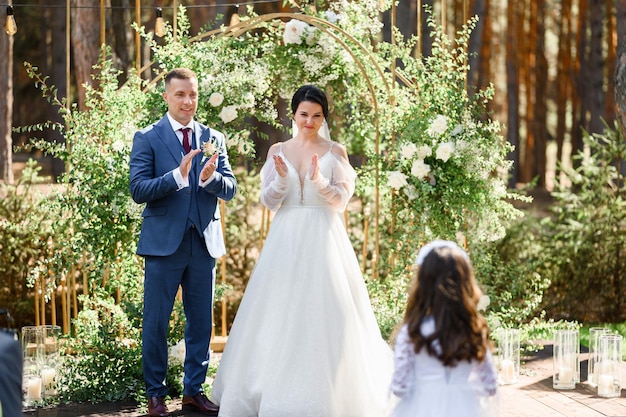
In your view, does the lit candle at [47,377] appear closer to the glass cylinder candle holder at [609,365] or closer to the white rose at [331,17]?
the white rose at [331,17]

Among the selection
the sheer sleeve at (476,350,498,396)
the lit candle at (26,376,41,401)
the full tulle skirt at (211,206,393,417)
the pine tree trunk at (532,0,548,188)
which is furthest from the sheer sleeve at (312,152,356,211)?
the pine tree trunk at (532,0,548,188)

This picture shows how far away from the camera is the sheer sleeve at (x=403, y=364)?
3861mm

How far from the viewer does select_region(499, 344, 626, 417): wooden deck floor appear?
225 inches

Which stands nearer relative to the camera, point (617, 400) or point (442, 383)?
point (442, 383)

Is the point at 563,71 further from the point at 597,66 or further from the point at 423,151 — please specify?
the point at 423,151

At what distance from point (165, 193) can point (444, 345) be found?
2.10 m

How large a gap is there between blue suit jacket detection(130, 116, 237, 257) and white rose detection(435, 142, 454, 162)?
1.66m

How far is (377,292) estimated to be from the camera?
6.98 meters

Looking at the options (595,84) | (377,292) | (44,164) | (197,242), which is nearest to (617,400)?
(377,292)

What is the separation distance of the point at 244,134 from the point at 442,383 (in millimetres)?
3271

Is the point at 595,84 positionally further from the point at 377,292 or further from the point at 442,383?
the point at 442,383

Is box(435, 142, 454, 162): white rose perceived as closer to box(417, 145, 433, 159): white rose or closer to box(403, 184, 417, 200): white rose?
box(417, 145, 433, 159): white rose

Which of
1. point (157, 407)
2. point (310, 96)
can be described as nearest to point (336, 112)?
point (310, 96)

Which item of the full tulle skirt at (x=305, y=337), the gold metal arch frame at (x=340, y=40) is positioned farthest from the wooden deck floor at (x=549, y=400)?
the gold metal arch frame at (x=340, y=40)
